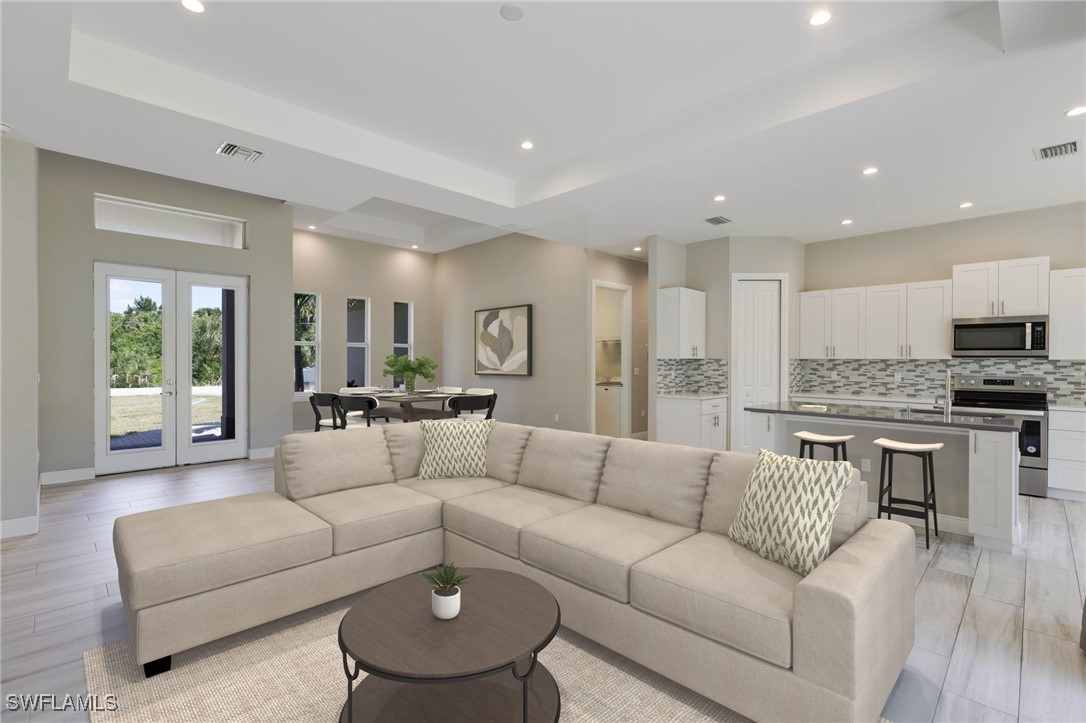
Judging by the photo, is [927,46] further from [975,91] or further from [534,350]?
[534,350]

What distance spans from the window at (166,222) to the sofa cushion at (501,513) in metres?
5.03

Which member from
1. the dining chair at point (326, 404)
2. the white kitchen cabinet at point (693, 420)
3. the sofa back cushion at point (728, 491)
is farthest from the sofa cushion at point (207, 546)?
the white kitchen cabinet at point (693, 420)

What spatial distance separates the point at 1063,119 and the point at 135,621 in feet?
18.4

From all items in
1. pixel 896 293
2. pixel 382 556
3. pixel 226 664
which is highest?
pixel 896 293

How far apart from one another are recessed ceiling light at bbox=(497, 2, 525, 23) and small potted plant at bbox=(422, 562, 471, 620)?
103 inches

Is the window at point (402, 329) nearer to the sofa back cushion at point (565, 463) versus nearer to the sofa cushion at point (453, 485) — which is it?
the sofa cushion at point (453, 485)

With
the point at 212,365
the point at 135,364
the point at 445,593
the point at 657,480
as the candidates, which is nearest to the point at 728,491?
the point at 657,480

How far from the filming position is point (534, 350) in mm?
7676

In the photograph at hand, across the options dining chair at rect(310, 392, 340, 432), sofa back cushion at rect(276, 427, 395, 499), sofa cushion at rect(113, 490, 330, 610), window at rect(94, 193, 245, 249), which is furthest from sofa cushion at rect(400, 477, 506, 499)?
window at rect(94, 193, 245, 249)

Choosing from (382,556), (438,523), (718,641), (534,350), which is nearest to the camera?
(718,641)

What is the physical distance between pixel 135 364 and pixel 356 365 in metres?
3.13

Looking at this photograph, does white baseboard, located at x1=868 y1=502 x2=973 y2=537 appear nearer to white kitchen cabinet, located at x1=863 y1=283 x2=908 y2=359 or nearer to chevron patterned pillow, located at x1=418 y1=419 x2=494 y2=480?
white kitchen cabinet, located at x1=863 y1=283 x2=908 y2=359

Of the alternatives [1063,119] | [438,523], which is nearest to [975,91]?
[1063,119]

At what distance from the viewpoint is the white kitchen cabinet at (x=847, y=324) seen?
6.08 m
